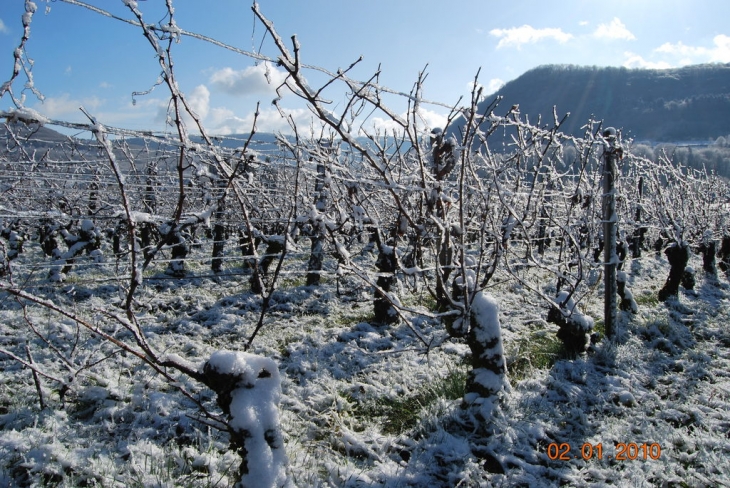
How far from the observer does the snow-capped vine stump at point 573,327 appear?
4.24 meters

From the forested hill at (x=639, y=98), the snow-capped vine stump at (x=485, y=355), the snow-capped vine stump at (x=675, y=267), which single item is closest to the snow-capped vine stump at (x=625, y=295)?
the snow-capped vine stump at (x=675, y=267)

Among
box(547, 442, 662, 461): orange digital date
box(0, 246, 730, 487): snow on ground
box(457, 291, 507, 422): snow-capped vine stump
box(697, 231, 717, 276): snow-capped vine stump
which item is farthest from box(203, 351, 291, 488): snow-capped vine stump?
box(697, 231, 717, 276): snow-capped vine stump

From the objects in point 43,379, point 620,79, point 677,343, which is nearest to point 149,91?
point 43,379

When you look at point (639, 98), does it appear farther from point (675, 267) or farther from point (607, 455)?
point (607, 455)

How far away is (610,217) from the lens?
4520mm

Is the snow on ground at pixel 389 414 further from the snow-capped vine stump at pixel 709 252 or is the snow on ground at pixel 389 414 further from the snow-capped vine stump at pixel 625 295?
the snow-capped vine stump at pixel 709 252

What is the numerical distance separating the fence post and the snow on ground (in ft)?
1.50

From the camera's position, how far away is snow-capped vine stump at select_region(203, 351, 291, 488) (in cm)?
159

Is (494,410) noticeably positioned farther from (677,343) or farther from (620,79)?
(620,79)

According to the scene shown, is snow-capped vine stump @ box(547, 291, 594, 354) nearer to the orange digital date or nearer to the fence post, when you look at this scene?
the fence post

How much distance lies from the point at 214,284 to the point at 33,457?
562 cm

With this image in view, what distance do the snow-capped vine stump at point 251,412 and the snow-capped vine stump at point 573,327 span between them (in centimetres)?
353

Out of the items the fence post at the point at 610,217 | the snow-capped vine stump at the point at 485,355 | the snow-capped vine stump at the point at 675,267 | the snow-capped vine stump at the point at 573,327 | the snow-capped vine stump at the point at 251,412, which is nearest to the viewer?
the snow-capped vine stump at the point at 251,412

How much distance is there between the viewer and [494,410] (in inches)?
116
